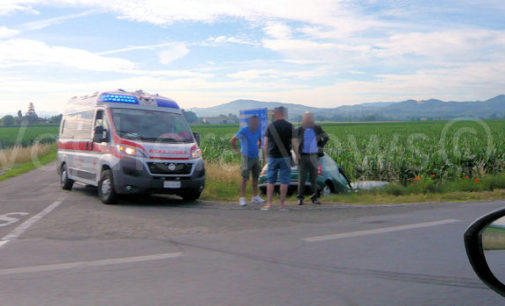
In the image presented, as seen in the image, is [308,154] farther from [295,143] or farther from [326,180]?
[326,180]

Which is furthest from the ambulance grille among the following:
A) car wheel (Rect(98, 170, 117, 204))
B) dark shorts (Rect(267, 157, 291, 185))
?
dark shorts (Rect(267, 157, 291, 185))

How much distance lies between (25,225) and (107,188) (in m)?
2.93

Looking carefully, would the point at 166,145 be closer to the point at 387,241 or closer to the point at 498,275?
the point at 387,241

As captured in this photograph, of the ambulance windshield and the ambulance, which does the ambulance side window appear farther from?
the ambulance windshield

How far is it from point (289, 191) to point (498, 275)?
9493 mm

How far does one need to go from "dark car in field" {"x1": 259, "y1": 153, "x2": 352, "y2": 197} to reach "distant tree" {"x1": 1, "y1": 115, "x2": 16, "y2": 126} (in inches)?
3080

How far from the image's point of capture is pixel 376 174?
1497cm

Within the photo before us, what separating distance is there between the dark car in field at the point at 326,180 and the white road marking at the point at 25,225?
186 inches

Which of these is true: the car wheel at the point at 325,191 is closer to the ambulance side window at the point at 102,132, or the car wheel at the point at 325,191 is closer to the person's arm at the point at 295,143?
the person's arm at the point at 295,143

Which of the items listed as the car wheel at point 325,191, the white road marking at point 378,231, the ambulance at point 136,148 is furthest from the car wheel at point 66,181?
the white road marking at point 378,231

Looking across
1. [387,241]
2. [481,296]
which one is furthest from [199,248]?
[481,296]

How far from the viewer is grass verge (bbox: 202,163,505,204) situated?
10.9 m

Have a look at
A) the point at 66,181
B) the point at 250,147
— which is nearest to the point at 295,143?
the point at 250,147

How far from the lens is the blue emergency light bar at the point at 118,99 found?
11.7 meters
